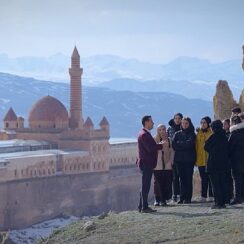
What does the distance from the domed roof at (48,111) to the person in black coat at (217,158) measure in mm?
29656

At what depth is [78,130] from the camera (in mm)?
39219

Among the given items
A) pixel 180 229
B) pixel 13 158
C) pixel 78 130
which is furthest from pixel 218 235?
pixel 78 130

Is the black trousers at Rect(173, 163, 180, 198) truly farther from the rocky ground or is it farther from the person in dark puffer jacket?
the rocky ground

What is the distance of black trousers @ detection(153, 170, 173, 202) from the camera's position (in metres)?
11.0

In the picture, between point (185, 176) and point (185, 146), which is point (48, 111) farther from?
point (185, 146)

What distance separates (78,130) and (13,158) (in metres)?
5.64

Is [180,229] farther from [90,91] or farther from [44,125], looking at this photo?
[90,91]

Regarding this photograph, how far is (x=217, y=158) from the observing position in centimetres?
1018

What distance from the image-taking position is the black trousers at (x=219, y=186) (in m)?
10.2

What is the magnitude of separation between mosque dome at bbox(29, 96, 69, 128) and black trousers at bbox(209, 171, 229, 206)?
29567mm

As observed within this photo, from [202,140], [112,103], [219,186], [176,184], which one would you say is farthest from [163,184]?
[112,103]

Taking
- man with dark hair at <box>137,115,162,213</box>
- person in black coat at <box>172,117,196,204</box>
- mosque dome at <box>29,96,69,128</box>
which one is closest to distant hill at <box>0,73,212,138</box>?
mosque dome at <box>29,96,69,128</box>

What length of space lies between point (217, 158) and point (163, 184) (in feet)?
3.56

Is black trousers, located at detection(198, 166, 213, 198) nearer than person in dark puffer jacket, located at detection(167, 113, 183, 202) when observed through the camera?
Yes
